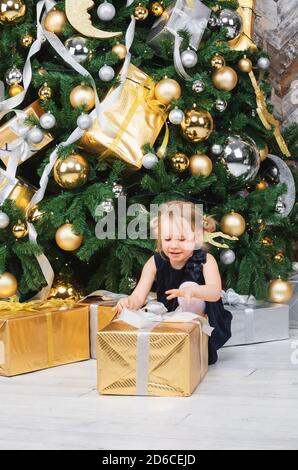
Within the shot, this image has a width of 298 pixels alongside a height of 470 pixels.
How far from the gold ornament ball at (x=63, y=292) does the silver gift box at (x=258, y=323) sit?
0.51 meters

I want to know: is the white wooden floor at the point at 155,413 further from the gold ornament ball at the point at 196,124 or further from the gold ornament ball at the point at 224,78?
the gold ornament ball at the point at 224,78

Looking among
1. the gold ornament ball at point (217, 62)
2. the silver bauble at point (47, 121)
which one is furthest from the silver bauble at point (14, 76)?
the gold ornament ball at point (217, 62)

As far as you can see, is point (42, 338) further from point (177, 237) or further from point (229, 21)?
point (229, 21)

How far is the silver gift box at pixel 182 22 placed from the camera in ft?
8.04

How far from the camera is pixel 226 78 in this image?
2494 millimetres

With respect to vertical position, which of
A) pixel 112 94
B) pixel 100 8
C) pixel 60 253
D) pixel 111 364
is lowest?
pixel 60 253

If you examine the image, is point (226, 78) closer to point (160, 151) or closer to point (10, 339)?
point (160, 151)

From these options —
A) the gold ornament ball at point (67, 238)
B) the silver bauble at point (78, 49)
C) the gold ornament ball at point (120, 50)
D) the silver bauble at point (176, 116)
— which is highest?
the gold ornament ball at point (120, 50)

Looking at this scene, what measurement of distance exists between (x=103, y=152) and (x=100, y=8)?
0.47 m

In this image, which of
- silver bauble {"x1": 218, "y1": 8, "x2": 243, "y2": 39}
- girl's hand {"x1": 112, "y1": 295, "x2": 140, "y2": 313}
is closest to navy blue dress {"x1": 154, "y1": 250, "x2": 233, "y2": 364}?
girl's hand {"x1": 112, "y1": 295, "x2": 140, "y2": 313}

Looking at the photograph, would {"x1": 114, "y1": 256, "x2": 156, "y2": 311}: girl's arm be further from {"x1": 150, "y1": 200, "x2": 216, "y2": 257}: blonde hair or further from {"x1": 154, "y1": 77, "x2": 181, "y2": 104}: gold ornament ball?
{"x1": 154, "y1": 77, "x2": 181, "y2": 104}: gold ornament ball

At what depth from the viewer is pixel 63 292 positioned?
248 cm
